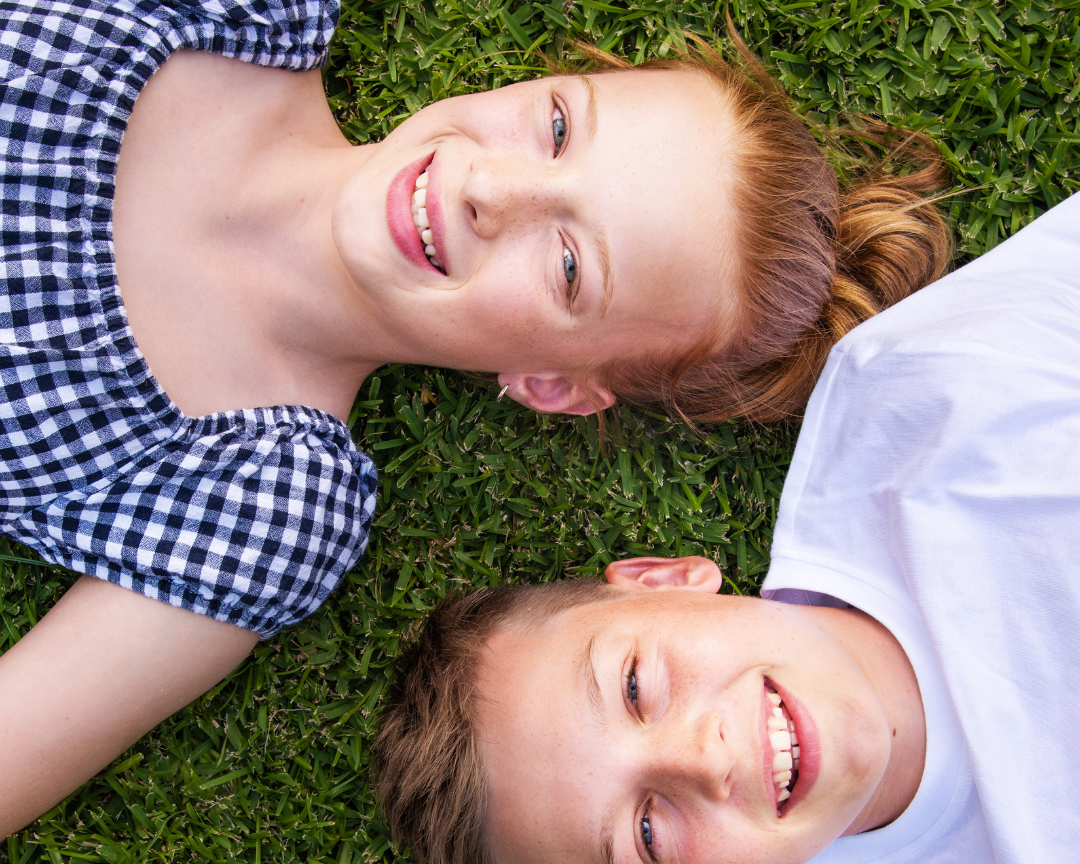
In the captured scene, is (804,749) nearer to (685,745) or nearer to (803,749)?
(803,749)

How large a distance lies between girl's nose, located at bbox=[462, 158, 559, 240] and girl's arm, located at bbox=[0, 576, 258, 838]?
3.96 ft

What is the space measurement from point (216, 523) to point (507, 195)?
1072 mm

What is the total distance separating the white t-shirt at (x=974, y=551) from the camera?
1892 mm

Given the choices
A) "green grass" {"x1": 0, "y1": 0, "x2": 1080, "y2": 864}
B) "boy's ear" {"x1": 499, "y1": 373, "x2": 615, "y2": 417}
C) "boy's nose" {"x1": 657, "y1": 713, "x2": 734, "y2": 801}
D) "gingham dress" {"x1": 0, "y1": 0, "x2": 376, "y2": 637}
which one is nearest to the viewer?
"boy's nose" {"x1": 657, "y1": 713, "x2": 734, "y2": 801}

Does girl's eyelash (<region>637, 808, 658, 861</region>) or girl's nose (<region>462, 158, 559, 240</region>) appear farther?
girl's nose (<region>462, 158, 559, 240</region>)

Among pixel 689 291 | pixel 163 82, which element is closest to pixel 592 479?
pixel 689 291

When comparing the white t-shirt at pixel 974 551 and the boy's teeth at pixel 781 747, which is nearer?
the boy's teeth at pixel 781 747

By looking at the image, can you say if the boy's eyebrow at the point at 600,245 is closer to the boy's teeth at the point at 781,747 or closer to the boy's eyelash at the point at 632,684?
the boy's eyelash at the point at 632,684

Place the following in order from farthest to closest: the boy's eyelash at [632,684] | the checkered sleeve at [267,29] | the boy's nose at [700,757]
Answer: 1. the checkered sleeve at [267,29]
2. the boy's eyelash at [632,684]
3. the boy's nose at [700,757]

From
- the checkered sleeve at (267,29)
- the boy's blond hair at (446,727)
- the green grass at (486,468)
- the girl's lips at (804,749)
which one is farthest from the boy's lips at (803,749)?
the checkered sleeve at (267,29)

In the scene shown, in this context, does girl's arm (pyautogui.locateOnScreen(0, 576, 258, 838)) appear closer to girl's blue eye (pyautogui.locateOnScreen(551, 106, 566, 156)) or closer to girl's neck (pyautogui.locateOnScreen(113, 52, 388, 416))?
girl's neck (pyautogui.locateOnScreen(113, 52, 388, 416))

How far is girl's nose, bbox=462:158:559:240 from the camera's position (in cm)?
179

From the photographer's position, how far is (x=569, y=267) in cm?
186

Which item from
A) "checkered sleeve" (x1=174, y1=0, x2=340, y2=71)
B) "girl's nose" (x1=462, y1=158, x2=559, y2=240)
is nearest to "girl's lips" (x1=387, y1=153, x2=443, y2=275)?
"girl's nose" (x1=462, y1=158, x2=559, y2=240)
